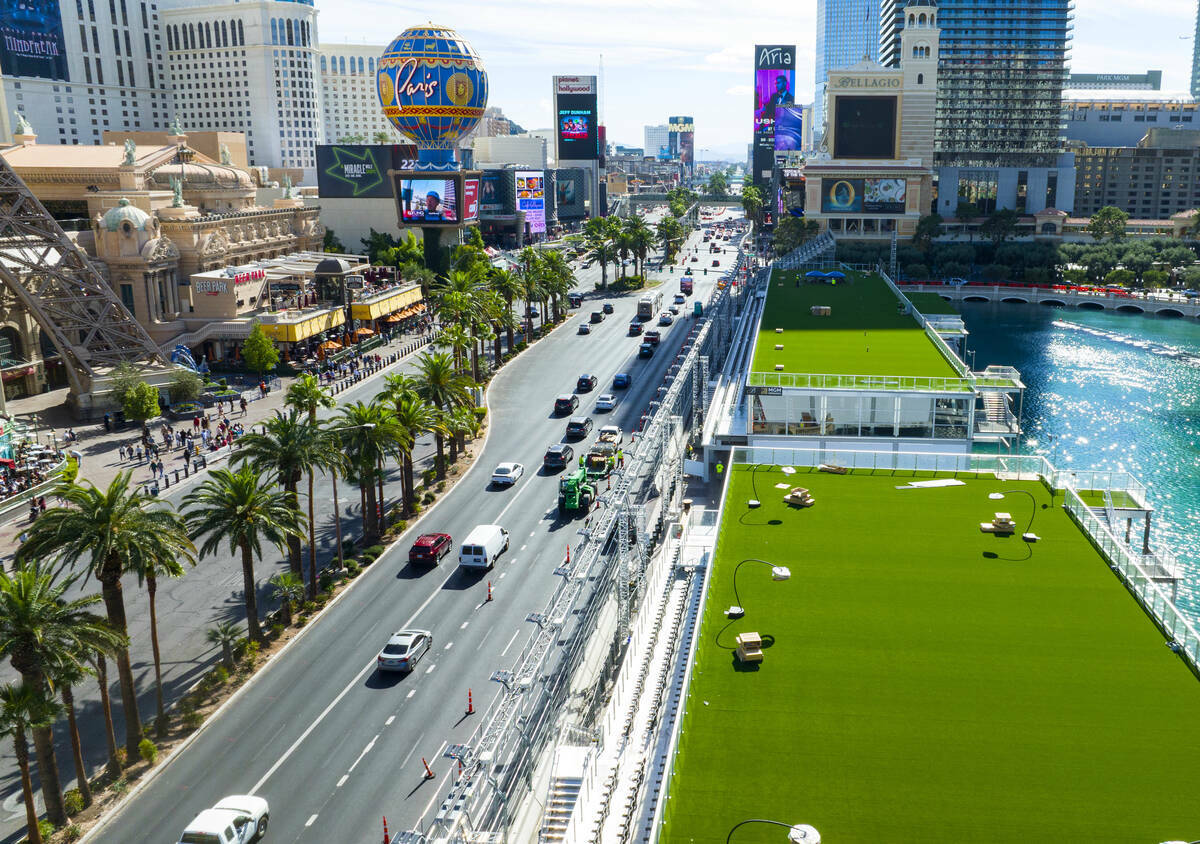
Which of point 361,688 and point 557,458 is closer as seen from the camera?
point 361,688

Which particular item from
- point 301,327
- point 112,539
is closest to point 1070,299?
point 301,327

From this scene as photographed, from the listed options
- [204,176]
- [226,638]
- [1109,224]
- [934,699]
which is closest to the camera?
[934,699]

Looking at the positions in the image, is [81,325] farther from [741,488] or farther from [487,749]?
[487,749]

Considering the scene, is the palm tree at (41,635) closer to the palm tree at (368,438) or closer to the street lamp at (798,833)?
the palm tree at (368,438)

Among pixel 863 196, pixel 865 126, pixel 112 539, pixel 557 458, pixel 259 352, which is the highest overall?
pixel 865 126

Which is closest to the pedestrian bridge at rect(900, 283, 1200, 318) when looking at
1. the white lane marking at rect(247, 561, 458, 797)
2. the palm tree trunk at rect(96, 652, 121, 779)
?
the white lane marking at rect(247, 561, 458, 797)

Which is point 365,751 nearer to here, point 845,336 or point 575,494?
point 575,494

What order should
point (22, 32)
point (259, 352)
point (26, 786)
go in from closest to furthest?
point (26, 786) < point (259, 352) < point (22, 32)

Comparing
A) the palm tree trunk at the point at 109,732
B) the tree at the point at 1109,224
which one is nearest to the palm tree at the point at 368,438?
the palm tree trunk at the point at 109,732
